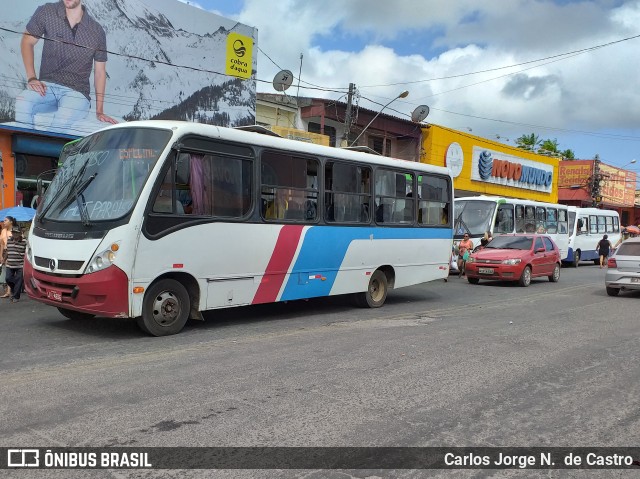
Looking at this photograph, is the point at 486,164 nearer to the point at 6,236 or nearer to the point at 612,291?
the point at 612,291

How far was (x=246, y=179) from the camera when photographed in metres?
9.04

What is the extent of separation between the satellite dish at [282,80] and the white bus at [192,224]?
1347 cm

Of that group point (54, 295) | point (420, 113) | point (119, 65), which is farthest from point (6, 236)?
point (420, 113)

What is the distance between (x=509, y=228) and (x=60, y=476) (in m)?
21.8

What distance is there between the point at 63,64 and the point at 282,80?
887 centimetres

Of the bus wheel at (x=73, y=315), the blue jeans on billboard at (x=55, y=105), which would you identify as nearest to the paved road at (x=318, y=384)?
the bus wheel at (x=73, y=315)

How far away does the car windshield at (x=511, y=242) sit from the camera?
18.6 m

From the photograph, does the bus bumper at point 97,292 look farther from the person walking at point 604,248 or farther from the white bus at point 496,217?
the person walking at point 604,248

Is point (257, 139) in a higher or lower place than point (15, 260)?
higher

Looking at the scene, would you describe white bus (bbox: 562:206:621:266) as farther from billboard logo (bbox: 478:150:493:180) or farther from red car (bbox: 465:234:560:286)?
red car (bbox: 465:234:560:286)

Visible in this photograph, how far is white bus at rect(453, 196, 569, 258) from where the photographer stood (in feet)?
72.2

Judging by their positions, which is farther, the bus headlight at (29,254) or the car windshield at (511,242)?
the car windshield at (511,242)

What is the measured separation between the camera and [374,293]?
11992 mm

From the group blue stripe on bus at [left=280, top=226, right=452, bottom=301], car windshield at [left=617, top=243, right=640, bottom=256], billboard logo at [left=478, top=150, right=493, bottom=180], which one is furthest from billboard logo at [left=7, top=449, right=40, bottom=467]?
billboard logo at [left=478, top=150, right=493, bottom=180]
